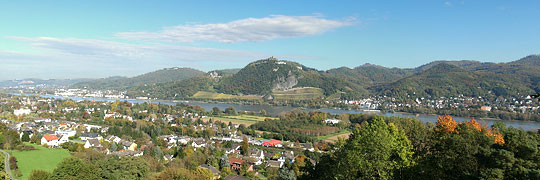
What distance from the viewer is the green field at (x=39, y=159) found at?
52.1 feet

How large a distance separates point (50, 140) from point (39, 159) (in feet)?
23.3

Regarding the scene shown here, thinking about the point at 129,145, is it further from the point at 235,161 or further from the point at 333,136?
the point at 333,136

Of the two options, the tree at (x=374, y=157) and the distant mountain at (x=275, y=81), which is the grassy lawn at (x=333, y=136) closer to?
the tree at (x=374, y=157)

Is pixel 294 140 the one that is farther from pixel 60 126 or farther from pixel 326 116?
pixel 60 126

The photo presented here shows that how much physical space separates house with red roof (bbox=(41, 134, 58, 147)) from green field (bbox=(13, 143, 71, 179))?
2923 millimetres

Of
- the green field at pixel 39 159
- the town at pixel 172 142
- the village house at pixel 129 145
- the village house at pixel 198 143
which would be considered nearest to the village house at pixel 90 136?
the town at pixel 172 142

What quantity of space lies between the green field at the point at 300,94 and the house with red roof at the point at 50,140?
56067 mm

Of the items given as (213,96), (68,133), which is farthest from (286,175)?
(213,96)

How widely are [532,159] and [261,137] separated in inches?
1041

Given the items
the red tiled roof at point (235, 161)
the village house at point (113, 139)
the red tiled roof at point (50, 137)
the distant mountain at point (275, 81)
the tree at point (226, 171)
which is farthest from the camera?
the distant mountain at point (275, 81)

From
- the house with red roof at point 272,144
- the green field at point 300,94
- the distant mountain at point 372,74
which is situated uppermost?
the distant mountain at point 372,74

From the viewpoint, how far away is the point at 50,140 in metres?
24.0

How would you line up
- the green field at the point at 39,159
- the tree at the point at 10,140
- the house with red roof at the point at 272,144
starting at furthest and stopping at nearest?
the house with red roof at the point at 272,144 < the tree at the point at 10,140 < the green field at the point at 39,159

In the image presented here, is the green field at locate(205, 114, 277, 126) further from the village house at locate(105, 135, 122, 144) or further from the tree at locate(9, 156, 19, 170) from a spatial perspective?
the tree at locate(9, 156, 19, 170)
